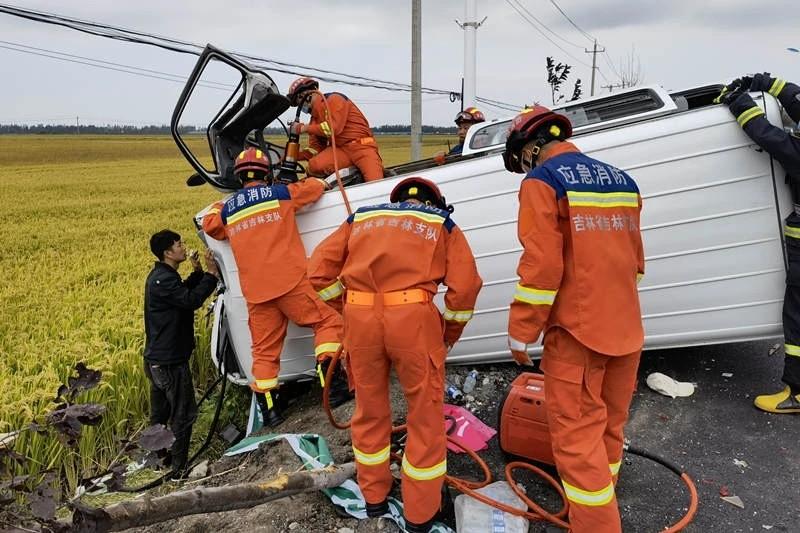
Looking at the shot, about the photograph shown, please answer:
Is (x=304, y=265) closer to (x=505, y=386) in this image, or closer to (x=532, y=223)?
(x=505, y=386)

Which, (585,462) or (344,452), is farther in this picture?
(344,452)

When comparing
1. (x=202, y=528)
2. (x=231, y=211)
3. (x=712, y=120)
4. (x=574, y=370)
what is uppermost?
(x=712, y=120)

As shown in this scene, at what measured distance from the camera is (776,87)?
340cm

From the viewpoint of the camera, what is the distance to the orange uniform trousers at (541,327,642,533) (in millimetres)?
2461

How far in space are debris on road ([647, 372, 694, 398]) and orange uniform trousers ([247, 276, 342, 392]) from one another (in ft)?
7.15

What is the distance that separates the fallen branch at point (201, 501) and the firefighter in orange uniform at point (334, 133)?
117 inches

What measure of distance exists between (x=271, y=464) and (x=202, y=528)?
557 millimetres

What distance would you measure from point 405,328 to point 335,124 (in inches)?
122

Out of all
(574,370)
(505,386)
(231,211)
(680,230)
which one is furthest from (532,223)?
(231,211)

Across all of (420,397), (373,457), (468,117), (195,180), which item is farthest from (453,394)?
(468,117)

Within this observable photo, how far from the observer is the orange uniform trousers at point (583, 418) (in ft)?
8.07

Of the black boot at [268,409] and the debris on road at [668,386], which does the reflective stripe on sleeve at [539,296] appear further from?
the black boot at [268,409]

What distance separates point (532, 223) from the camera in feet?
8.27

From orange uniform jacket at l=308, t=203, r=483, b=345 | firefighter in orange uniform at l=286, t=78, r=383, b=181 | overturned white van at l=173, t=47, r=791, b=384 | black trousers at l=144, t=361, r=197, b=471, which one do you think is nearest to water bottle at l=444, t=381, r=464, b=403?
overturned white van at l=173, t=47, r=791, b=384
